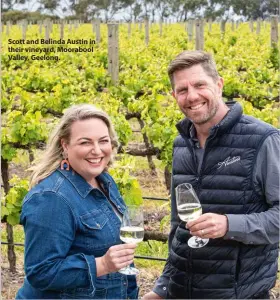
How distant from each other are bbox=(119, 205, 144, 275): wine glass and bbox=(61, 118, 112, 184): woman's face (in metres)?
0.20

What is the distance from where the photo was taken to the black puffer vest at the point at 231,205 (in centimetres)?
268

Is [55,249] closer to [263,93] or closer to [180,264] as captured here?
[180,264]

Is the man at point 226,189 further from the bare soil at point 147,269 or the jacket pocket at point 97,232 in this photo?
the bare soil at point 147,269

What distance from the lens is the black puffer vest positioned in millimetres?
2678

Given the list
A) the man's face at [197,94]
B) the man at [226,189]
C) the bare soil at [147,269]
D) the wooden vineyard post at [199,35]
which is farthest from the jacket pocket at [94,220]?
the wooden vineyard post at [199,35]

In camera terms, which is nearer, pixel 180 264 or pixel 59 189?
pixel 59 189

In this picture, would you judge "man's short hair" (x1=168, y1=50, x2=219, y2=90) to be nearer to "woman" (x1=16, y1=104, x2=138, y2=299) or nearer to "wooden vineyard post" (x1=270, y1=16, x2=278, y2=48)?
"woman" (x1=16, y1=104, x2=138, y2=299)

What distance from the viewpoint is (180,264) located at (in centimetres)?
286

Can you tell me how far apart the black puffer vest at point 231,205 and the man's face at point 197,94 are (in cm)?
8

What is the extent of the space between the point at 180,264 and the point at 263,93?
6.90 metres

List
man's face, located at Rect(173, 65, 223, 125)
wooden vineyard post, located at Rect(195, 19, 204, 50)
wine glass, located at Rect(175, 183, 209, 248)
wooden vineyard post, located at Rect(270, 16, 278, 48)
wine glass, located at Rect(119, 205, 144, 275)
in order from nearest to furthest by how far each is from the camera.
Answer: wine glass, located at Rect(119, 205, 144, 275)
wine glass, located at Rect(175, 183, 209, 248)
man's face, located at Rect(173, 65, 223, 125)
wooden vineyard post, located at Rect(195, 19, 204, 50)
wooden vineyard post, located at Rect(270, 16, 278, 48)

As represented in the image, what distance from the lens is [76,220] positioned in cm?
245

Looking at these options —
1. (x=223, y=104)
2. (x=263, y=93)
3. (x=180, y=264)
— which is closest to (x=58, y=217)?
(x=180, y=264)

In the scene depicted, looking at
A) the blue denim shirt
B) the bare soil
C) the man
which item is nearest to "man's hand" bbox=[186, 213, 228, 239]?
the man
